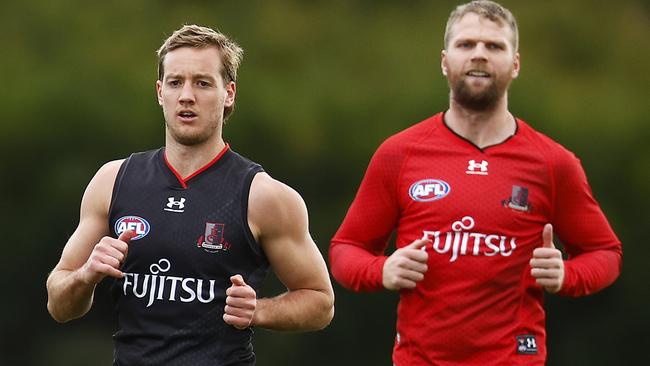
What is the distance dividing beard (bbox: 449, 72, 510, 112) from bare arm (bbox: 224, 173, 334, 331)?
34.6 inches

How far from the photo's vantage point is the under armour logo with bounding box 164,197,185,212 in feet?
15.6

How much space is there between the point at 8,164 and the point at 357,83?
2.80m

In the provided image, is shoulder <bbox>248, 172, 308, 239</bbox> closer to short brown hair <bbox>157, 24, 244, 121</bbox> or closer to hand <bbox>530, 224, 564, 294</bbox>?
short brown hair <bbox>157, 24, 244, 121</bbox>

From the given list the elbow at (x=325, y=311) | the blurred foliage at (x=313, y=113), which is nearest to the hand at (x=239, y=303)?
the elbow at (x=325, y=311)

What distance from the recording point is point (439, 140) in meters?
5.45

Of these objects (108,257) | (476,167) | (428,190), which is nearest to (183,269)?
(108,257)

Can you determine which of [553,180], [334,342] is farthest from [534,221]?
[334,342]

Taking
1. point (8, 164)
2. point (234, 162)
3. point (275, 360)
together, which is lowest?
point (275, 360)

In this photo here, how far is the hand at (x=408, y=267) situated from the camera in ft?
16.7

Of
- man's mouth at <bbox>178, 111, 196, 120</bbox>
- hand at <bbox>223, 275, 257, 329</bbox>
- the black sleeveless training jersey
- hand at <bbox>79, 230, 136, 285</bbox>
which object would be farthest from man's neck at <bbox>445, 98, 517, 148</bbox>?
hand at <bbox>79, 230, 136, 285</bbox>

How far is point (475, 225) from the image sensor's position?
5.23 m

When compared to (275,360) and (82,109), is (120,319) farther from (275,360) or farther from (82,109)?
(82,109)

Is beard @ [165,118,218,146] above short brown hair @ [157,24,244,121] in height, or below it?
below

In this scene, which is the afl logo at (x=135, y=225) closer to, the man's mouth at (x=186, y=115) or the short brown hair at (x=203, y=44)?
the man's mouth at (x=186, y=115)
